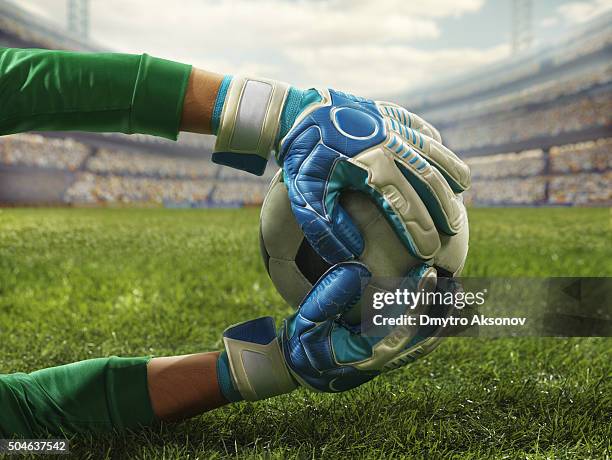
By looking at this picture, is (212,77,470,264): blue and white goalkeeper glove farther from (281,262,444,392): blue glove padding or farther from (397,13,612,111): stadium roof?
(397,13,612,111): stadium roof

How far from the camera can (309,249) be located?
1.31 metres

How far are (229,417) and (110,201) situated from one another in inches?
1074

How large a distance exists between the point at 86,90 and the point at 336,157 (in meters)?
0.52

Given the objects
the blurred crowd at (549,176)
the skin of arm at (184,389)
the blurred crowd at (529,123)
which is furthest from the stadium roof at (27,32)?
the skin of arm at (184,389)

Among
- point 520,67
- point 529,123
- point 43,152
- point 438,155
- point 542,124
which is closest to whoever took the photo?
point 438,155

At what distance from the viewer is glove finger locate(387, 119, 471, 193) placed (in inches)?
45.4

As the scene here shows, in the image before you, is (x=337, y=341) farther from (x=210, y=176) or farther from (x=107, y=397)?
(x=210, y=176)

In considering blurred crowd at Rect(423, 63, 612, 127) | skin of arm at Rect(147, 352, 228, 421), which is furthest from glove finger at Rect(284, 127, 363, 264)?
blurred crowd at Rect(423, 63, 612, 127)

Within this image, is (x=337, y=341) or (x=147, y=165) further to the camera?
(x=147, y=165)

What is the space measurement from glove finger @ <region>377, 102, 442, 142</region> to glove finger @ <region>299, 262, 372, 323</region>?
1.10ft

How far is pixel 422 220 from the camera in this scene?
113 centimetres

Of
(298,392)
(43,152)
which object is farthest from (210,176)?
(298,392)

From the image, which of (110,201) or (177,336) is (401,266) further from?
(110,201)

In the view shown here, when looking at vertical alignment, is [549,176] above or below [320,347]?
above
